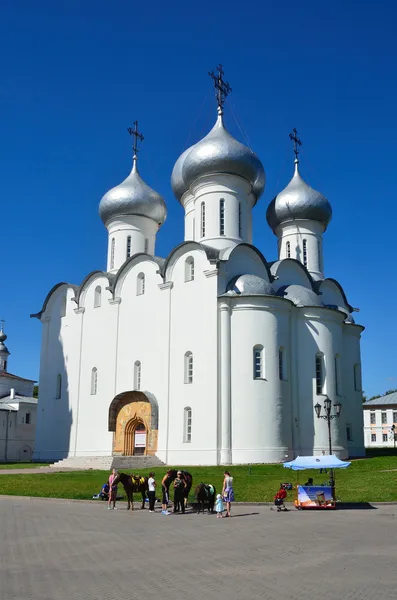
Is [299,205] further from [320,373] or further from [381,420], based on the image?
[381,420]

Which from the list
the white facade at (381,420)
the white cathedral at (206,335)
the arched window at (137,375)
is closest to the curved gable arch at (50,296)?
the white cathedral at (206,335)

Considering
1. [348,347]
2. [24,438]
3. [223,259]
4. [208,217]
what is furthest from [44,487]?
[24,438]

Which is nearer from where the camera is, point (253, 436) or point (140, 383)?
point (253, 436)

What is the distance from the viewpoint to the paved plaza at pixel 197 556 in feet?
21.5

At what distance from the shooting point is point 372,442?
60812 millimetres

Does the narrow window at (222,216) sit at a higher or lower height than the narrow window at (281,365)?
higher

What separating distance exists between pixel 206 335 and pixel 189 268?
347cm

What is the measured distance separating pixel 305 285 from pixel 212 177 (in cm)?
706

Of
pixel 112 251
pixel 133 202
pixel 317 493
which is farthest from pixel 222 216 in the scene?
pixel 317 493

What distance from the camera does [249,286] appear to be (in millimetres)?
26812

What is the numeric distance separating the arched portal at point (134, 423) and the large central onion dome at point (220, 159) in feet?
36.4

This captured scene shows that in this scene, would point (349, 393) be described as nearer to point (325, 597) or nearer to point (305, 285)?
point (305, 285)

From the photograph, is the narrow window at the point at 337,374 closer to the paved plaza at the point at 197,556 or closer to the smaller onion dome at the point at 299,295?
the smaller onion dome at the point at 299,295

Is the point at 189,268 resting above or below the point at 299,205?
below
